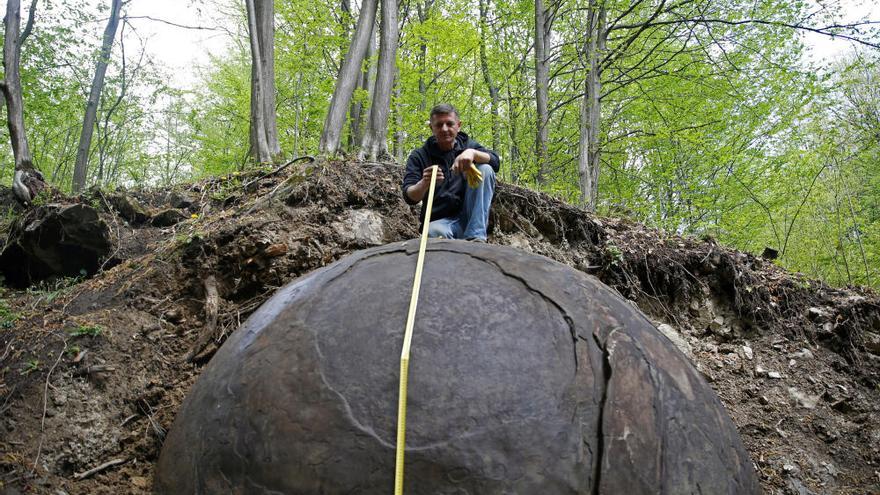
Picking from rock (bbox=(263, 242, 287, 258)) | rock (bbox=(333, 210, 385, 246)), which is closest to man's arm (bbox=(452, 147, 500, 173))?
rock (bbox=(333, 210, 385, 246))

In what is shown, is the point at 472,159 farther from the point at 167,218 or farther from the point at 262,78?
the point at 262,78

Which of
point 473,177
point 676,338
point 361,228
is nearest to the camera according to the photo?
point 473,177

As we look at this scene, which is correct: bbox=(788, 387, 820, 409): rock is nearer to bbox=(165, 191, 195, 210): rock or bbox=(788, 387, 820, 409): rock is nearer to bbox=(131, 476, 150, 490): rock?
bbox=(131, 476, 150, 490): rock

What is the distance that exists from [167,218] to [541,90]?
288 inches

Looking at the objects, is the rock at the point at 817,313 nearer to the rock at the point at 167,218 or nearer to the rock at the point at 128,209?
the rock at the point at 167,218

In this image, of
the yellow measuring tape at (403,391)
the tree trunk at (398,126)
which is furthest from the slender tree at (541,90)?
the yellow measuring tape at (403,391)

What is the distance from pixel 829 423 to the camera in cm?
393

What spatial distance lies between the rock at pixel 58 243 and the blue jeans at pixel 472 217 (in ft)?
10.3

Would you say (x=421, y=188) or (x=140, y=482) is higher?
(x=421, y=188)

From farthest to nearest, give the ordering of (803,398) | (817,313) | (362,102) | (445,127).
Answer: (362,102) < (817,313) < (803,398) < (445,127)

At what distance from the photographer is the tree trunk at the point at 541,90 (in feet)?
30.4

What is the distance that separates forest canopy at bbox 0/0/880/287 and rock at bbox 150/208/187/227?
1.44 metres

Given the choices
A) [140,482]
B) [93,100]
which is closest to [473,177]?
[140,482]

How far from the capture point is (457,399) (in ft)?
4.34
